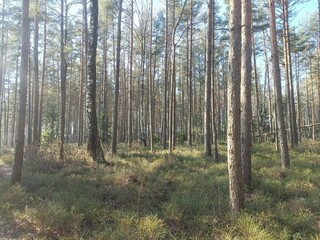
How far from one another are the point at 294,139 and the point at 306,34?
41.4 ft

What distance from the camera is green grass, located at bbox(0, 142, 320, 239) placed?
536 cm

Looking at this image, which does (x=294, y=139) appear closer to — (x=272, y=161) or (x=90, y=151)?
(x=272, y=161)

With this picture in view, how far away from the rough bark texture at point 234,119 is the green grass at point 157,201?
43cm

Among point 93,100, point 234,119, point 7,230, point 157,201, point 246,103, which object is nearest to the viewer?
point 7,230

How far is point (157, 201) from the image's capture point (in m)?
7.49

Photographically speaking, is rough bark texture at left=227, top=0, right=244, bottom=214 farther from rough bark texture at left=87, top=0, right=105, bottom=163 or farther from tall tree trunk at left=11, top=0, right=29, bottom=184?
rough bark texture at left=87, top=0, right=105, bottom=163

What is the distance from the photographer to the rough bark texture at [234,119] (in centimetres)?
591

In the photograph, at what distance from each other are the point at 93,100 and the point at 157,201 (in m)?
6.28

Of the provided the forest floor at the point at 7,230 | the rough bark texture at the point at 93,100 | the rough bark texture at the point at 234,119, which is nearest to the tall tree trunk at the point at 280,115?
the rough bark texture at the point at 234,119

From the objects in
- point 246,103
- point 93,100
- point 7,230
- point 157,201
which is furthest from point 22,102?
point 246,103

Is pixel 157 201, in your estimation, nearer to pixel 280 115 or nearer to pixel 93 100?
pixel 280 115

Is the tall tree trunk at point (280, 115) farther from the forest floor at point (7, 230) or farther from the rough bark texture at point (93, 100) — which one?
the forest floor at point (7, 230)

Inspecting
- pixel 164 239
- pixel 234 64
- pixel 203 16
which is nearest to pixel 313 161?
pixel 234 64

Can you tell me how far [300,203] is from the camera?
6.84 m
